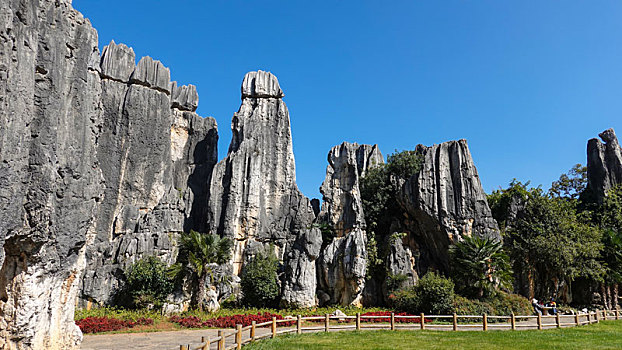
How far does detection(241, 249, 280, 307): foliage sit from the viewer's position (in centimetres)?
2992

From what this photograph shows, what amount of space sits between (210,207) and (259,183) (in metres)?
4.83

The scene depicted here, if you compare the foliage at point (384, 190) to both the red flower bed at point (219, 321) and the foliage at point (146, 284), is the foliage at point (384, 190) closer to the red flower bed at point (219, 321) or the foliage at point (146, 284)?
the red flower bed at point (219, 321)

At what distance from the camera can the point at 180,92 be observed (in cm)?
4572

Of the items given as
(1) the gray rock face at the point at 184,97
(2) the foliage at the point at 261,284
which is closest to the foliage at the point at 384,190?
(2) the foliage at the point at 261,284

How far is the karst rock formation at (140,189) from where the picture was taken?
11.8 m

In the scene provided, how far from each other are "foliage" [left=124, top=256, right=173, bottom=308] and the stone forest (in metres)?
0.34

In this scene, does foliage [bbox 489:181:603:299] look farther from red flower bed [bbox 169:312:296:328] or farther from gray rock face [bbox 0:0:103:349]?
gray rock face [bbox 0:0:103:349]

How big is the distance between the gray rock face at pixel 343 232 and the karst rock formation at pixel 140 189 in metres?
0.11

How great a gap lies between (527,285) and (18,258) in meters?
31.8

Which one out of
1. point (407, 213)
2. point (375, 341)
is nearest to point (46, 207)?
point (375, 341)

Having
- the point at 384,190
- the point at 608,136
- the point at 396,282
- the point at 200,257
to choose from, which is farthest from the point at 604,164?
the point at 200,257

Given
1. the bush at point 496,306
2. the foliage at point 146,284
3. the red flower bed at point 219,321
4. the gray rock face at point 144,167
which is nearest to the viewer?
the red flower bed at point 219,321

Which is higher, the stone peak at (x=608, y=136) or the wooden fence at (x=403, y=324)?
the stone peak at (x=608, y=136)

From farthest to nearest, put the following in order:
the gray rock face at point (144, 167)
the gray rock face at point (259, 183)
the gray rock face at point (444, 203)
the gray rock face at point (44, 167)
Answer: the gray rock face at point (259, 183), the gray rock face at point (144, 167), the gray rock face at point (444, 203), the gray rock face at point (44, 167)
